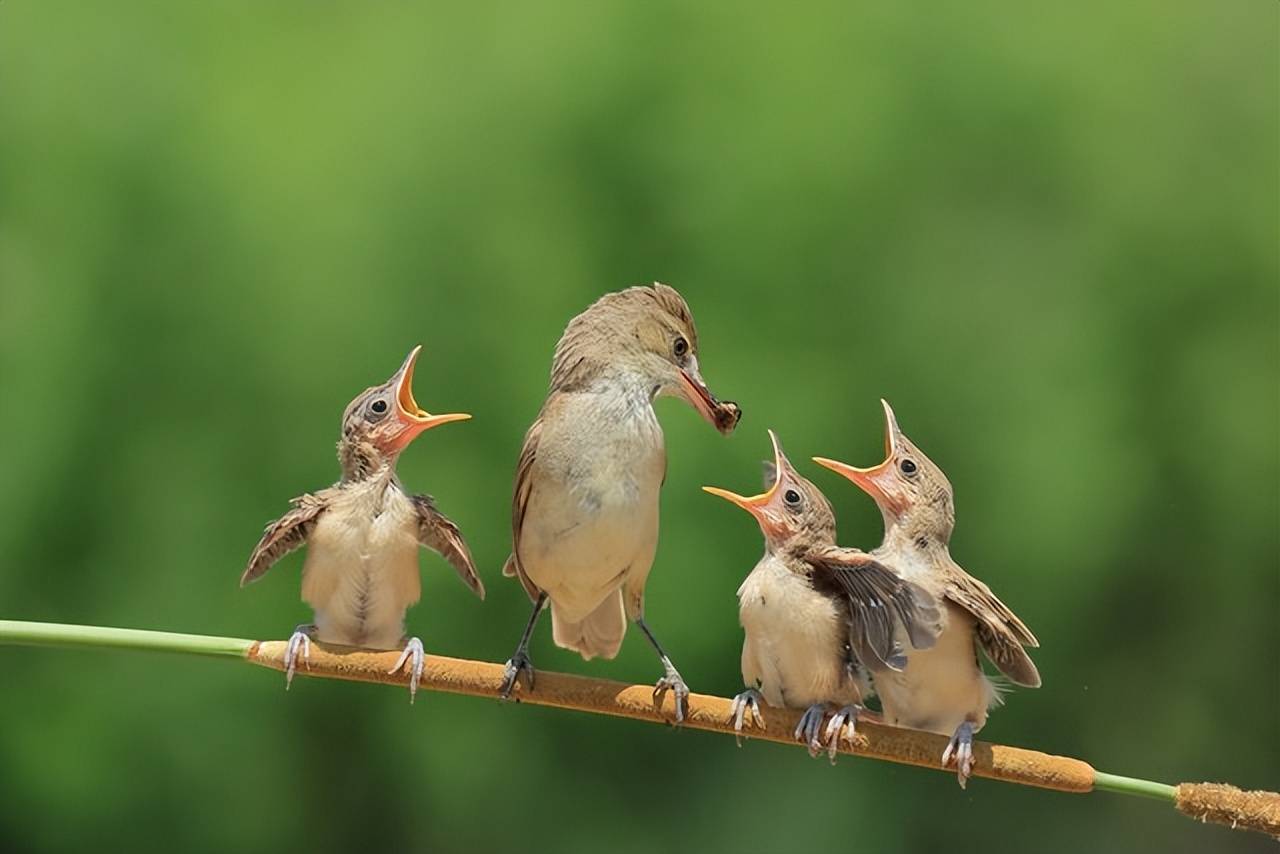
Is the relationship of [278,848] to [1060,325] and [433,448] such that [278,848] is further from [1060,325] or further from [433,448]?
[1060,325]

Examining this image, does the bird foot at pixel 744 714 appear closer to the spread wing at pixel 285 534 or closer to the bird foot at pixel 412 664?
the bird foot at pixel 412 664

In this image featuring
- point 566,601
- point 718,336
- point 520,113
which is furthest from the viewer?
point 520,113

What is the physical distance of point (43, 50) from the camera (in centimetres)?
1054

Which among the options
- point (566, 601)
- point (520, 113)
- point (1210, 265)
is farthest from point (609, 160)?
point (566, 601)

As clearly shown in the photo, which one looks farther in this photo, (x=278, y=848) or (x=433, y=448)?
(x=278, y=848)

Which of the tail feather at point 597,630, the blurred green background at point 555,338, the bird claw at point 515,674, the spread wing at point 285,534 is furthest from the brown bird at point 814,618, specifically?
the blurred green background at point 555,338

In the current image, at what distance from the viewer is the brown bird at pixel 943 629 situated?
4.88m

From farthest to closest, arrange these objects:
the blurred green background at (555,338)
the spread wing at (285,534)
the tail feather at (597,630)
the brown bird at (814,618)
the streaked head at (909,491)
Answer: the blurred green background at (555,338) < the tail feather at (597,630) < the spread wing at (285,534) < the streaked head at (909,491) < the brown bird at (814,618)

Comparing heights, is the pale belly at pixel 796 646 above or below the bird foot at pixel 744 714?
above

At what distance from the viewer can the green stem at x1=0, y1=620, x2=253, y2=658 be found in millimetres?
3920

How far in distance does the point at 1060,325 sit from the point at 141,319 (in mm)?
5461

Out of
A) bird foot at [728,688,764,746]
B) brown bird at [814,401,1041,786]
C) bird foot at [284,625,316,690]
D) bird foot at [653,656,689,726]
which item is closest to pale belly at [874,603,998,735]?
brown bird at [814,401,1041,786]

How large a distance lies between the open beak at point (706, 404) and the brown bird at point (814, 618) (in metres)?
0.20

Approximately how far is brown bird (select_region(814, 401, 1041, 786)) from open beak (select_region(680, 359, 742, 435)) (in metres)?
0.29
